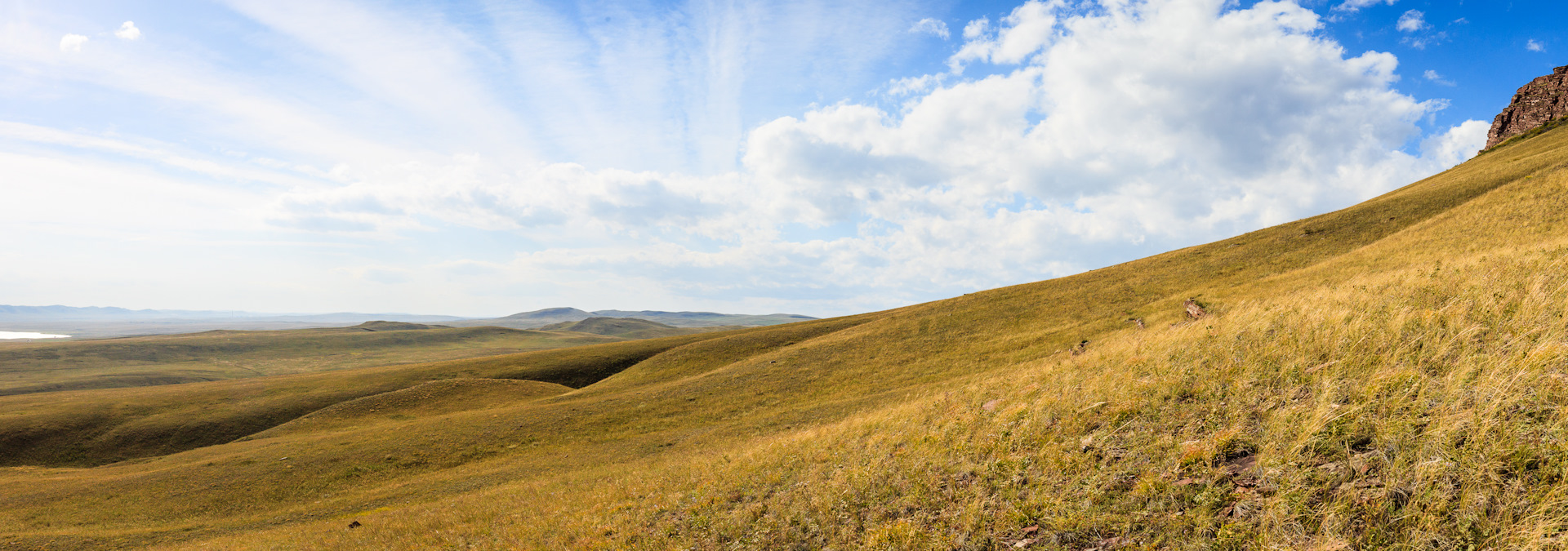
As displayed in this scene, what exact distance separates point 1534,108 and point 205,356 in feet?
1007

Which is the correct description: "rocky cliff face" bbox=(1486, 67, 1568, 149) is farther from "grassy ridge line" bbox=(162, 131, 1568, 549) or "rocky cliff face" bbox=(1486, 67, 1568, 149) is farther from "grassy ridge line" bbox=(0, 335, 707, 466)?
"grassy ridge line" bbox=(0, 335, 707, 466)

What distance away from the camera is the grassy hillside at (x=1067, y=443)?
761cm

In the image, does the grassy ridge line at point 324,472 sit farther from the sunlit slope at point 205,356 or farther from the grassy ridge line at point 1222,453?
the sunlit slope at point 205,356

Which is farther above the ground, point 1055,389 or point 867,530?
point 1055,389

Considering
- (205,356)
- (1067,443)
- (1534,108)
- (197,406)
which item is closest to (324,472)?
(197,406)

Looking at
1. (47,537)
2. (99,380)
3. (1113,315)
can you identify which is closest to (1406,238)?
(1113,315)

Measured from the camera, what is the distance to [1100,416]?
1249 cm

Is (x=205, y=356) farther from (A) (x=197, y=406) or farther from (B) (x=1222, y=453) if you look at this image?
(B) (x=1222, y=453)

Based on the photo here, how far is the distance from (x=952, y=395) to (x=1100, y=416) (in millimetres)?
9025

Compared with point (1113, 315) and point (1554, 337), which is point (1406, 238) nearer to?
point (1113, 315)

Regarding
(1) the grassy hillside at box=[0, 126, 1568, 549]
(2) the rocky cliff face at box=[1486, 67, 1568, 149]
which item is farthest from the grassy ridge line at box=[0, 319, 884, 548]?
(2) the rocky cliff face at box=[1486, 67, 1568, 149]

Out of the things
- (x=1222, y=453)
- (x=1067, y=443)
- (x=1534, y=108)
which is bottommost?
(x=1067, y=443)

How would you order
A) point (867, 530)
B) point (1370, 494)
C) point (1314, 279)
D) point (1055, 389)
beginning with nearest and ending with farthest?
point (1370, 494), point (867, 530), point (1055, 389), point (1314, 279)

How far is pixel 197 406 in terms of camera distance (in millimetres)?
58562
